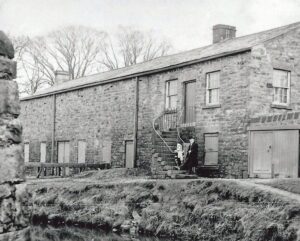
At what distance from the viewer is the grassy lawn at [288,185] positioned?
12777 millimetres

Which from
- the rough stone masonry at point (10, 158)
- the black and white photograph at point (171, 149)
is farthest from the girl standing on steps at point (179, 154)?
the rough stone masonry at point (10, 158)

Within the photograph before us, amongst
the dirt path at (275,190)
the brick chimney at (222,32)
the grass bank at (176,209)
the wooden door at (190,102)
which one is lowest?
the grass bank at (176,209)

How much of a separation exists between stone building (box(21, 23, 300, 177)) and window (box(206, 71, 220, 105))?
0.04 meters

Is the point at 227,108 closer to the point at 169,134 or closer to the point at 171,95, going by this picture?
the point at 169,134

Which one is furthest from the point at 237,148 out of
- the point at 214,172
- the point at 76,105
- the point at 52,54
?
the point at 52,54

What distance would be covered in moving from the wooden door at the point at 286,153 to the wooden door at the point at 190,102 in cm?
412

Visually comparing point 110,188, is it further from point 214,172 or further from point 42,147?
point 42,147

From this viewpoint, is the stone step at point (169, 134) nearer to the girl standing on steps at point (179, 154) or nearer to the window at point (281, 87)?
the girl standing on steps at point (179, 154)

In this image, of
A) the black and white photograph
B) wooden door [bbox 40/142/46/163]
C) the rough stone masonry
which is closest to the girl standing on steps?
the black and white photograph

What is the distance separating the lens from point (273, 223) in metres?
10.8

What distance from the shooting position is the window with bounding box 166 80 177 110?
22.3m

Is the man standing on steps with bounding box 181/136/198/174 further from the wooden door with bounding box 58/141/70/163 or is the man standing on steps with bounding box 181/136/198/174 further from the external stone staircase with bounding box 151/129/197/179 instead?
the wooden door with bounding box 58/141/70/163

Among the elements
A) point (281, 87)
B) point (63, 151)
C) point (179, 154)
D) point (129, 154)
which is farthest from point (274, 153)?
point (63, 151)

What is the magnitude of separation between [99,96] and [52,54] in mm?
25330
